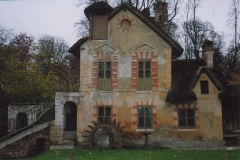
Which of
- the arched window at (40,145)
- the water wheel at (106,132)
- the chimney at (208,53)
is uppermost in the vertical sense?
the chimney at (208,53)

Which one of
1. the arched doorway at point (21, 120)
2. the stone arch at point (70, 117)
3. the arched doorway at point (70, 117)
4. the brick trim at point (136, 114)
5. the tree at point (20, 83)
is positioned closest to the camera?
the brick trim at point (136, 114)

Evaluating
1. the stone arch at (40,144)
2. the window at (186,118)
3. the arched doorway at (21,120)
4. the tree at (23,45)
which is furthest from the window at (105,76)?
the tree at (23,45)

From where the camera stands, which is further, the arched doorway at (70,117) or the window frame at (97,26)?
the arched doorway at (70,117)

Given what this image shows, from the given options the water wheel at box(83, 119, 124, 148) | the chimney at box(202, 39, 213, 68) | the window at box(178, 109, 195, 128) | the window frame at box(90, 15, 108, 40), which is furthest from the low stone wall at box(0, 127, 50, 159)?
the chimney at box(202, 39, 213, 68)

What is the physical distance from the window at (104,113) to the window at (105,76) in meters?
1.41

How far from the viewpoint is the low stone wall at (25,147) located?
61.7 feet

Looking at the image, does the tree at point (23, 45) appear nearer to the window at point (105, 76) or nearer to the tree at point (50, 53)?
the tree at point (50, 53)

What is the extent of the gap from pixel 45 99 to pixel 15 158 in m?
12.9

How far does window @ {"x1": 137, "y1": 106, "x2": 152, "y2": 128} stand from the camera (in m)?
19.1

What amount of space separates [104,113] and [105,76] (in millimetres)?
2716

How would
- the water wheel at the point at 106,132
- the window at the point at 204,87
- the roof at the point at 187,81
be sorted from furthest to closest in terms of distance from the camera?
the window at the point at 204,87, the roof at the point at 187,81, the water wheel at the point at 106,132

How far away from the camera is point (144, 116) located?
1916cm

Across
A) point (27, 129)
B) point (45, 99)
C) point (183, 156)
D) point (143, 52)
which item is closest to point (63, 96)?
point (27, 129)

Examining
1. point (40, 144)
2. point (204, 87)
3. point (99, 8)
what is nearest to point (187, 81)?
point (204, 87)
